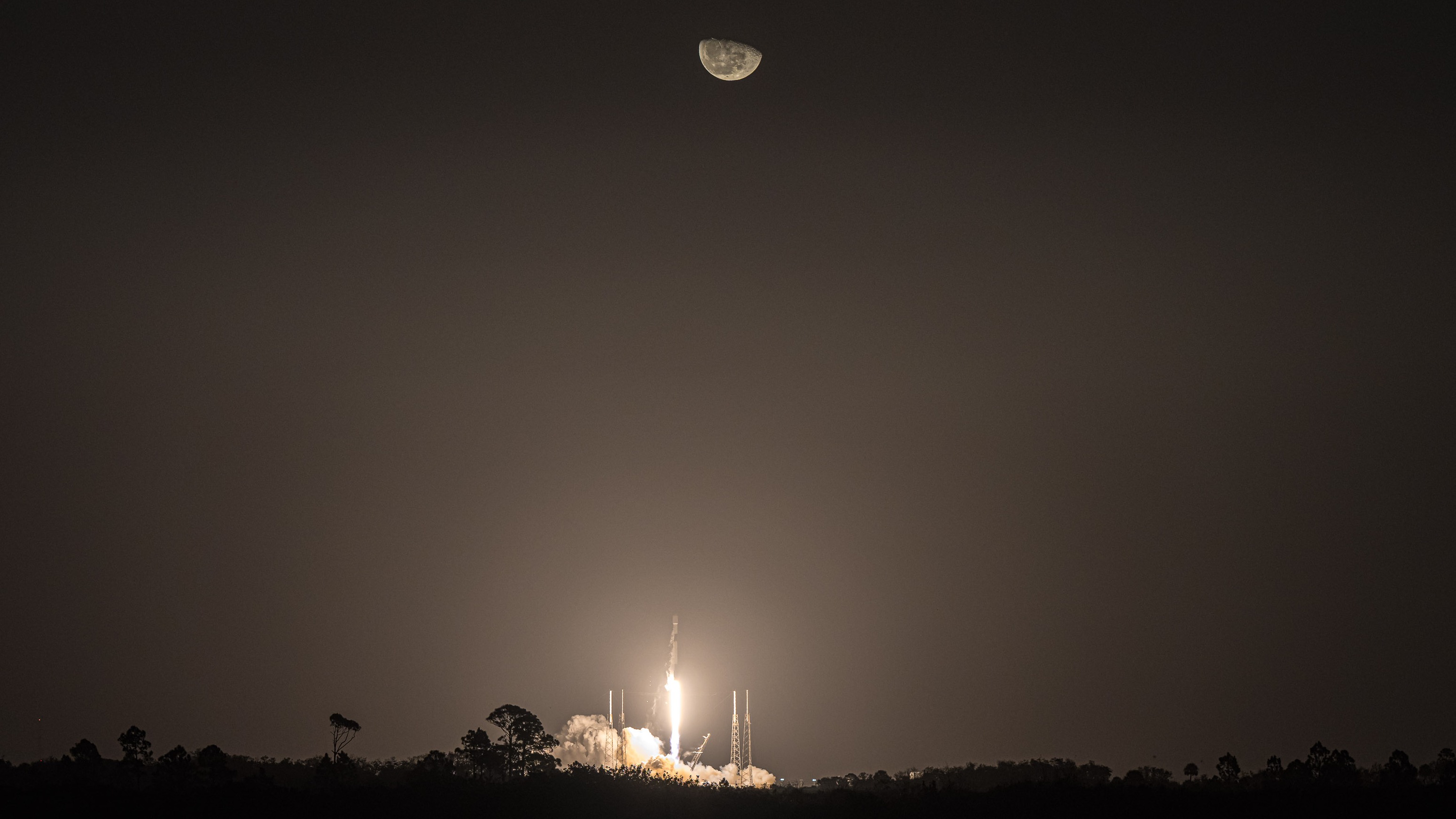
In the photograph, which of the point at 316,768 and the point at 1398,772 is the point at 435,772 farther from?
the point at 1398,772

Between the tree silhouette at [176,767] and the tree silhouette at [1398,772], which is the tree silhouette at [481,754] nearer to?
the tree silhouette at [176,767]

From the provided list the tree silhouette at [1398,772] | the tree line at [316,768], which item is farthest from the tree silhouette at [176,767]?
the tree silhouette at [1398,772]

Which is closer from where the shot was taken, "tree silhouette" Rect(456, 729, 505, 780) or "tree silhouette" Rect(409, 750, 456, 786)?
"tree silhouette" Rect(409, 750, 456, 786)

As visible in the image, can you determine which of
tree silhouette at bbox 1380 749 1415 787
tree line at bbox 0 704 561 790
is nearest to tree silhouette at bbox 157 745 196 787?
tree line at bbox 0 704 561 790

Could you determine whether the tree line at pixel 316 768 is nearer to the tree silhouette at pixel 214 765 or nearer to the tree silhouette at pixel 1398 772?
the tree silhouette at pixel 214 765

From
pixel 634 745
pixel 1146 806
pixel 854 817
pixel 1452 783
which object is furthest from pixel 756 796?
pixel 634 745

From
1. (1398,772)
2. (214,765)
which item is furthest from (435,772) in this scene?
(1398,772)

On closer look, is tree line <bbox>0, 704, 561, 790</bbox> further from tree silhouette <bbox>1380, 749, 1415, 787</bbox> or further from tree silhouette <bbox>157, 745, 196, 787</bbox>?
tree silhouette <bbox>1380, 749, 1415, 787</bbox>

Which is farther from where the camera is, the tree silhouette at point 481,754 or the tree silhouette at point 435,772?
the tree silhouette at point 481,754

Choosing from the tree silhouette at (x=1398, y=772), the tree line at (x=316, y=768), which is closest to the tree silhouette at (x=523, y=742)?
the tree line at (x=316, y=768)

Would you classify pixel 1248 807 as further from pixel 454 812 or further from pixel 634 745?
pixel 634 745

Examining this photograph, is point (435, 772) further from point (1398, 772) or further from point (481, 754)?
point (1398, 772)

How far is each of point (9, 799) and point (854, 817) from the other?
1861 inches

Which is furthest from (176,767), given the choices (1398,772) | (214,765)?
(1398,772)
